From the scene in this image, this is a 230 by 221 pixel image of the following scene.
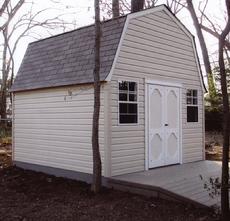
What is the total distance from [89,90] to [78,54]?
139 centimetres

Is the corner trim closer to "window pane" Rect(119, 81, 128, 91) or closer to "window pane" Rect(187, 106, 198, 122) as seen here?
"window pane" Rect(119, 81, 128, 91)

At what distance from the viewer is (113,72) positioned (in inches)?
360

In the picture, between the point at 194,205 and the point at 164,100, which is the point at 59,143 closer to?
the point at 164,100

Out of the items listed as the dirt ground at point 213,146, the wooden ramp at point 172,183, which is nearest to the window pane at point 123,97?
the wooden ramp at point 172,183

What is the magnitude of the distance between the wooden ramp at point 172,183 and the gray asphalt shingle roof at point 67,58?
2.41 m

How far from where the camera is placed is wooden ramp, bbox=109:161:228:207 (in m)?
7.53

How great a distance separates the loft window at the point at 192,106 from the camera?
11.8 metres

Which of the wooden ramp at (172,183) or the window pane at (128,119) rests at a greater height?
the window pane at (128,119)

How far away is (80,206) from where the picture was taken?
24.1 feet

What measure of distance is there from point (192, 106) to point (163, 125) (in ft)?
5.73

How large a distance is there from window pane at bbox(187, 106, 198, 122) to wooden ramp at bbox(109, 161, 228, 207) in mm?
1990

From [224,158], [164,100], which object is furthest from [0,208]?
[164,100]

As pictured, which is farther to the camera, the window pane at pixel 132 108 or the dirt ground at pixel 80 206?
the window pane at pixel 132 108

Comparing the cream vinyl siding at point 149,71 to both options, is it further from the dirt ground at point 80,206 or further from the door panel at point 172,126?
the dirt ground at point 80,206
